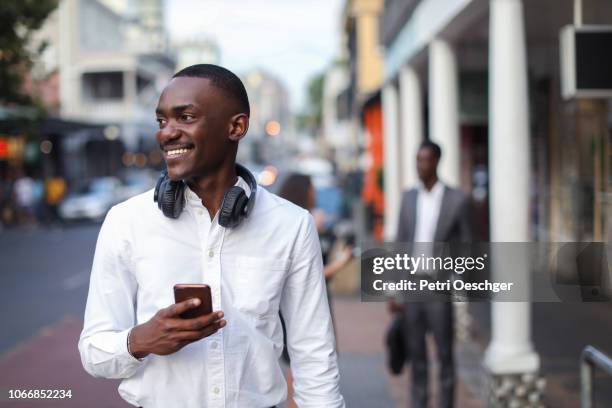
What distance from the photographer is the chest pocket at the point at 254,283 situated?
2.50 m

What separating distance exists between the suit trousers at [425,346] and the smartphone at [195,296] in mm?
3717

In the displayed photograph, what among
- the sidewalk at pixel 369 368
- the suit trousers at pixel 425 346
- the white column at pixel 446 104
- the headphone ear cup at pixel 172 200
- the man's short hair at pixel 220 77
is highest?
the white column at pixel 446 104

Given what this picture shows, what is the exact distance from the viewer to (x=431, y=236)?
5.95 m

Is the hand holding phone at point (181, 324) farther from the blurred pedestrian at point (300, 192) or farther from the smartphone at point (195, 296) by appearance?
the blurred pedestrian at point (300, 192)

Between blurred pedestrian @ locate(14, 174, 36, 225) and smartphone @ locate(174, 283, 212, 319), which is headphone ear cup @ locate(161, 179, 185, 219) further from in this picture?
blurred pedestrian @ locate(14, 174, 36, 225)

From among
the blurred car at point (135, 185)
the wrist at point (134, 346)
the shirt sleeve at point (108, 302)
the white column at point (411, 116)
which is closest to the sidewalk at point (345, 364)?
the shirt sleeve at point (108, 302)

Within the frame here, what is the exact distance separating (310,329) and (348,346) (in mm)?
6784

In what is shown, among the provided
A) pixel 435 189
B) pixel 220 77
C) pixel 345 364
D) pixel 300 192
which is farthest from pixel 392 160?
pixel 220 77

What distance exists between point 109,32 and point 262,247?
2136 inches

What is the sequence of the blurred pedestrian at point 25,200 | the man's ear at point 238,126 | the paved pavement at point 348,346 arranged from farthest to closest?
the blurred pedestrian at point 25,200
the paved pavement at point 348,346
the man's ear at point 238,126

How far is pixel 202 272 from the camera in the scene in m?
2.48

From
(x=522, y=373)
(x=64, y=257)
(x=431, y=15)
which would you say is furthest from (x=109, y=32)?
(x=522, y=373)

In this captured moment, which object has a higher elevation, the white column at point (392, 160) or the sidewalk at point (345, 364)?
the white column at point (392, 160)

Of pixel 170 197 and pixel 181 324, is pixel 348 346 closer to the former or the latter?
pixel 170 197
